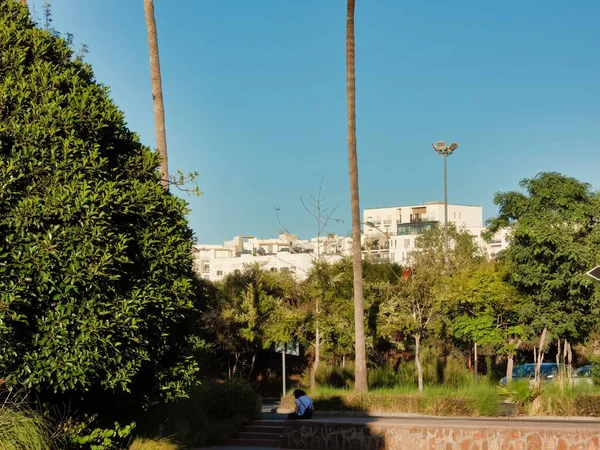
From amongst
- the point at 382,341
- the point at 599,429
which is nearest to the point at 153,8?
the point at 599,429

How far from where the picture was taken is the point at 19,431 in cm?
1008

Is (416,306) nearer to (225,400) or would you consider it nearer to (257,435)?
(225,400)

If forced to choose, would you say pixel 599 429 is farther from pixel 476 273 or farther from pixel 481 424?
pixel 476 273

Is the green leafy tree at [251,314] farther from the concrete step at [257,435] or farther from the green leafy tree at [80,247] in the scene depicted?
the green leafy tree at [80,247]

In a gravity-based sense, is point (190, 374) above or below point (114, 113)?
below

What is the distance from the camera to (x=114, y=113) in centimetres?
1116

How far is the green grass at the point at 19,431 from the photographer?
1002cm

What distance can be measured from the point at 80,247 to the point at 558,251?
28.4 meters

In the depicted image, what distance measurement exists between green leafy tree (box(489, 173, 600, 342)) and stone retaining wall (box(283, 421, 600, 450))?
16970 mm

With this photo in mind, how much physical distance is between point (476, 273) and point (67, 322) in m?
30.3

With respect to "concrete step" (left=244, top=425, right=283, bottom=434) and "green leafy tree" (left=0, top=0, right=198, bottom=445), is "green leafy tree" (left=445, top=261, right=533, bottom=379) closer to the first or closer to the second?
"concrete step" (left=244, top=425, right=283, bottom=434)

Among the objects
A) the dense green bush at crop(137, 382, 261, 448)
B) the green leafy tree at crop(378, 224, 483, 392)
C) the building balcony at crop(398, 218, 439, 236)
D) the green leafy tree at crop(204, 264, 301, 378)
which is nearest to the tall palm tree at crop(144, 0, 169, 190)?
the dense green bush at crop(137, 382, 261, 448)

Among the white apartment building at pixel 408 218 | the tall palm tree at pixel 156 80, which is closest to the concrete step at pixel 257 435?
the tall palm tree at pixel 156 80

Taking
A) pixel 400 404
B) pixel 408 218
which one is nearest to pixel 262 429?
pixel 400 404
